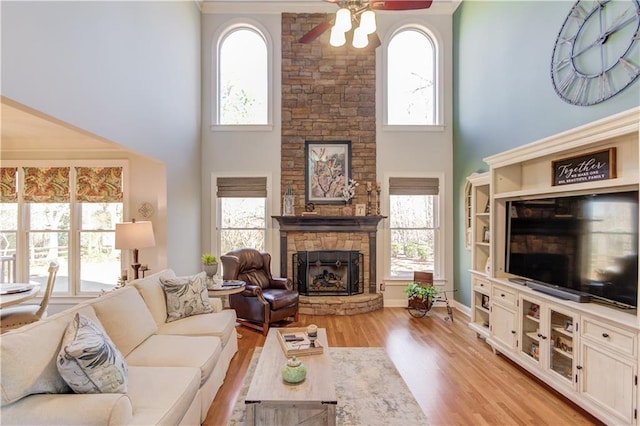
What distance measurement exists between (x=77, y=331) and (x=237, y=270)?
8.70 feet

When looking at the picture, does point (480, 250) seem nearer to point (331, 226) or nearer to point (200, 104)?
point (331, 226)

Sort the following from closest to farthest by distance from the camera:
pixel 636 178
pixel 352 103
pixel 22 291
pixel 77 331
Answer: pixel 77 331
pixel 636 178
pixel 22 291
pixel 352 103

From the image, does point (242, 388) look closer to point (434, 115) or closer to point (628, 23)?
point (628, 23)

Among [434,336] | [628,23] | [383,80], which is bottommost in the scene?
[434,336]

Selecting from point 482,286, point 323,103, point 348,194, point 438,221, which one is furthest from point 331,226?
point 482,286

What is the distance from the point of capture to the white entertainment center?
213cm

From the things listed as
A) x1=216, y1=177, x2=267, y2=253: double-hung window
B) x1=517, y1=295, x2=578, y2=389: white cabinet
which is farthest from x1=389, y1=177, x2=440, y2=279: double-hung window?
x1=517, y1=295, x2=578, y2=389: white cabinet

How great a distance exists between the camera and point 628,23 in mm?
2471

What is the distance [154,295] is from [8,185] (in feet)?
11.4

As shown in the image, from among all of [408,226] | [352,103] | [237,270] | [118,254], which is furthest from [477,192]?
[118,254]

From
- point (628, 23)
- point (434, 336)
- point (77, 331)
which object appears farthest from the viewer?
point (434, 336)

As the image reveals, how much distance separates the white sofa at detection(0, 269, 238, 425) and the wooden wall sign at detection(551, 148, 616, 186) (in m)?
3.34

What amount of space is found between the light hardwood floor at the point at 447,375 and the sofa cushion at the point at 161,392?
56 cm

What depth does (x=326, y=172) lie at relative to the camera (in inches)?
217
